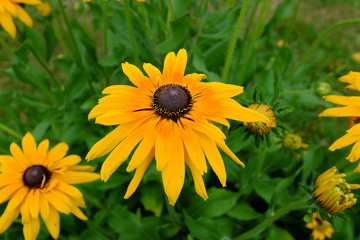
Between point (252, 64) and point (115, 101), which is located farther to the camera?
point (252, 64)

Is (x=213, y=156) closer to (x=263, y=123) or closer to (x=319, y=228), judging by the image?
(x=263, y=123)

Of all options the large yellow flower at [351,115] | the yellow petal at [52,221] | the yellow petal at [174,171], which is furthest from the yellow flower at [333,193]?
the yellow petal at [52,221]

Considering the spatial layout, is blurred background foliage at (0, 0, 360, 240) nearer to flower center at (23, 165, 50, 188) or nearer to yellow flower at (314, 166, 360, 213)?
flower center at (23, 165, 50, 188)

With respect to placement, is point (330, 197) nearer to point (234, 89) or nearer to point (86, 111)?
point (234, 89)

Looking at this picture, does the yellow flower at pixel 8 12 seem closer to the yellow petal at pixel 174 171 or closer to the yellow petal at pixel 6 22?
the yellow petal at pixel 6 22

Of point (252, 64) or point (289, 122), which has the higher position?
point (252, 64)

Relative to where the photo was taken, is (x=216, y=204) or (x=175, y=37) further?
(x=216, y=204)

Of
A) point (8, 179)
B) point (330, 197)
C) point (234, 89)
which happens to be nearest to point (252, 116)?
point (234, 89)

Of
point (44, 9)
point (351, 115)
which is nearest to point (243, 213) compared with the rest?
point (351, 115)
